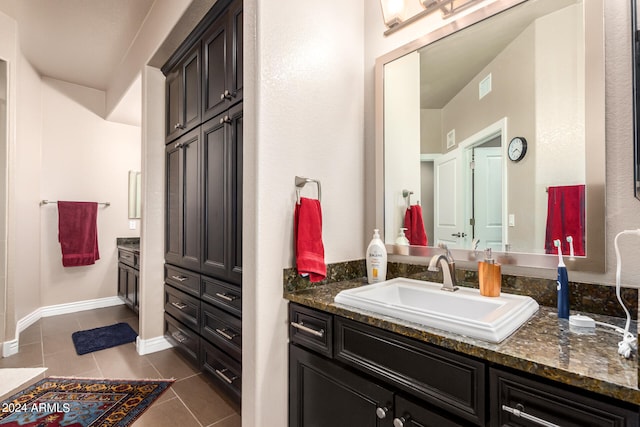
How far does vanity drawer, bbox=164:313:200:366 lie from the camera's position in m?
2.21

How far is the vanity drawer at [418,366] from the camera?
847mm

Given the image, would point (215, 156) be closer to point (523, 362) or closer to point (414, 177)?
point (414, 177)

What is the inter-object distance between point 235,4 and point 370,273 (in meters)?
1.71

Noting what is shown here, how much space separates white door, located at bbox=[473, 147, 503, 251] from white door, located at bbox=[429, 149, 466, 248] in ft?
0.27

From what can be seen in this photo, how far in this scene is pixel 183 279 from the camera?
240 centimetres

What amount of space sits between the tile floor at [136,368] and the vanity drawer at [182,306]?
367 mm

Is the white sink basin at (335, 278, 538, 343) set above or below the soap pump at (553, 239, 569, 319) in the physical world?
below

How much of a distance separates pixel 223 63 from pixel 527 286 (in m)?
2.01

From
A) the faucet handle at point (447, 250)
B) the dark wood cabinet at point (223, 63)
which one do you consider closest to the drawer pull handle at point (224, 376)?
the faucet handle at point (447, 250)

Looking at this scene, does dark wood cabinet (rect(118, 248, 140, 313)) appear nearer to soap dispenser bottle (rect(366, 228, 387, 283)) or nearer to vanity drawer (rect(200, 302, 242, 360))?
vanity drawer (rect(200, 302, 242, 360))

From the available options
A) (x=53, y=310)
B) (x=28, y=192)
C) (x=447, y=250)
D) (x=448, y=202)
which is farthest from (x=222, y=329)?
(x=53, y=310)

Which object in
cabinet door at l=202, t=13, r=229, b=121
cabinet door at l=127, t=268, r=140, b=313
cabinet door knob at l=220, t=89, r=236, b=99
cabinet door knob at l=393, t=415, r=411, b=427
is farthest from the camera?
cabinet door at l=127, t=268, r=140, b=313

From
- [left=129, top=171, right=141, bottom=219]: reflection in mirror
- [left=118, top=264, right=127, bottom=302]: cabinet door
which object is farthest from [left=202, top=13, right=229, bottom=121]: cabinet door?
[left=129, top=171, right=141, bottom=219]: reflection in mirror

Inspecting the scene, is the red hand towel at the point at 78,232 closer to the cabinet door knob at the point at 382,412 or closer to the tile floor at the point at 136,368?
the tile floor at the point at 136,368
